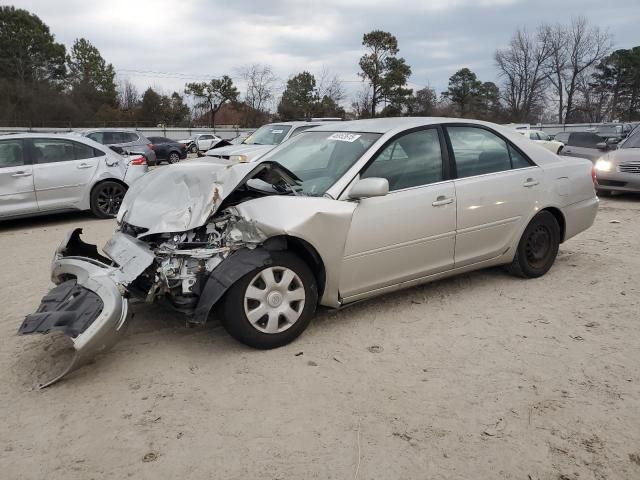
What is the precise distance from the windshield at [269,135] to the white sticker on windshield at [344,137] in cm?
687

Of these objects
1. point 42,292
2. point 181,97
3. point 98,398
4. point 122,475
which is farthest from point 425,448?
point 181,97

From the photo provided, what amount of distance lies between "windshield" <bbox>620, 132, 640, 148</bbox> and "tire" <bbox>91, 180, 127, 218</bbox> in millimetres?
10161

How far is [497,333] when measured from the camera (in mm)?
3768

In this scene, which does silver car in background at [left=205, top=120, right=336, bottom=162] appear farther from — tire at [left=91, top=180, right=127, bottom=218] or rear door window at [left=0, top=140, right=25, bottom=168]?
rear door window at [left=0, top=140, right=25, bottom=168]

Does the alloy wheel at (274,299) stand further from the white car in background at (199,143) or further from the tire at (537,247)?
the white car in background at (199,143)

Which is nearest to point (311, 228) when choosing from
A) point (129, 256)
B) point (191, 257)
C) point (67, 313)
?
point (191, 257)

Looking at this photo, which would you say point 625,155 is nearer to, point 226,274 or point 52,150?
point 226,274

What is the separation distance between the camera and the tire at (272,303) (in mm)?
3309

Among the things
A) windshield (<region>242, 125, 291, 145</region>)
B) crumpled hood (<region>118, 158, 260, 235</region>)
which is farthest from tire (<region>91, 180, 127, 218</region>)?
crumpled hood (<region>118, 158, 260, 235</region>)

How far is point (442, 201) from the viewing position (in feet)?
13.4

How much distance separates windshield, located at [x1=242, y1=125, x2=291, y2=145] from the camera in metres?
11.3

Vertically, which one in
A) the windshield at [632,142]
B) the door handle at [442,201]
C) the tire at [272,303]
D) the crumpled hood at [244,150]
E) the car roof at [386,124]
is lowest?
the tire at [272,303]

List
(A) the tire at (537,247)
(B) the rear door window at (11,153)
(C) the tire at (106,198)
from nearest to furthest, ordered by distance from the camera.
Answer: (A) the tire at (537,247) < (B) the rear door window at (11,153) < (C) the tire at (106,198)

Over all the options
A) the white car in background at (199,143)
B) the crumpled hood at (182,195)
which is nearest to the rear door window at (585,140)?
the crumpled hood at (182,195)
